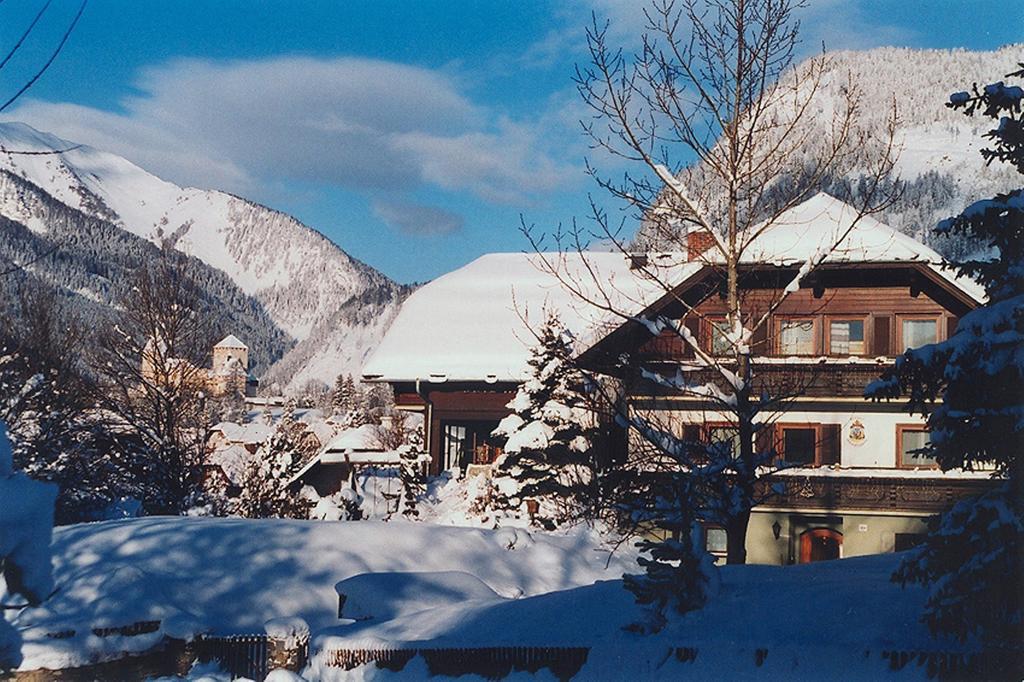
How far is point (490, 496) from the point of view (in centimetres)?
2727

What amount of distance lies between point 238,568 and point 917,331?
17.3 metres

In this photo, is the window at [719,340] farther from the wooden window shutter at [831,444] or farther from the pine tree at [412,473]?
the pine tree at [412,473]

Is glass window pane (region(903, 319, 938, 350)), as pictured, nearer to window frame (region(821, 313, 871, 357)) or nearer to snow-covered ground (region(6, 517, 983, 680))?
window frame (region(821, 313, 871, 357))

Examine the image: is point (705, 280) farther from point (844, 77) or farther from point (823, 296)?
point (844, 77)

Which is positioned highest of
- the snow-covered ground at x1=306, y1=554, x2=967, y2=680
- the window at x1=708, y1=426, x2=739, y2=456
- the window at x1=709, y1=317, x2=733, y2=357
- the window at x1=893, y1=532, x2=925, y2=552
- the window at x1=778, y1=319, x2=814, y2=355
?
the window at x1=778, y1=319, x2=814, y2=355

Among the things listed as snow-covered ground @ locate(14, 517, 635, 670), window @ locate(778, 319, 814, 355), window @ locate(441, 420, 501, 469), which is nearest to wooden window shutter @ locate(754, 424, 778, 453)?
window @ locate(778, 319, 814, 355)

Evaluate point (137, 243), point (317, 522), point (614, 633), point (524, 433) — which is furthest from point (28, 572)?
point (137, 243)

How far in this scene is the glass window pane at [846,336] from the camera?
2680 cm

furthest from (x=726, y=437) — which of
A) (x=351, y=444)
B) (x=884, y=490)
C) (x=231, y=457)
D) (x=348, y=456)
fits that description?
(x=231, y=457)

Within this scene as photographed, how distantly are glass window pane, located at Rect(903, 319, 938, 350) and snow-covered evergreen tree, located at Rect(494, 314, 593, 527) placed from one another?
26.9 feet

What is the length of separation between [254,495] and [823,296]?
1579 centimetres

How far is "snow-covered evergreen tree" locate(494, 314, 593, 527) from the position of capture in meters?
24.9

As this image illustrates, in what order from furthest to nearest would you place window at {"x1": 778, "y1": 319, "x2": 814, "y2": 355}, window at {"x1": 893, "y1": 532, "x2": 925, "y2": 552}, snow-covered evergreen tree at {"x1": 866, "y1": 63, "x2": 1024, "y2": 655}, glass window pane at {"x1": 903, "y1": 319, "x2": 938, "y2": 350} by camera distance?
1. glass window pane at {"x1": 903, "y1": 319, "x2": 938, "y2": 350}
2. window at {"x1": 778, "y1": 319, "x2": 814, "y2": 355}
3. window at {"x1": 893, "y1": 532, "x2": 925, "y2": 552}
4. snow-covered evergreen tree at {"x1": 866, "y1": 63, "x2": 1024, "y2": 655}

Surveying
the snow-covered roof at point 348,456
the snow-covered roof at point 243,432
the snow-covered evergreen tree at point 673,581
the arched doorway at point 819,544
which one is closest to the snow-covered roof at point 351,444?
the snow-covered roof at point 348,456
